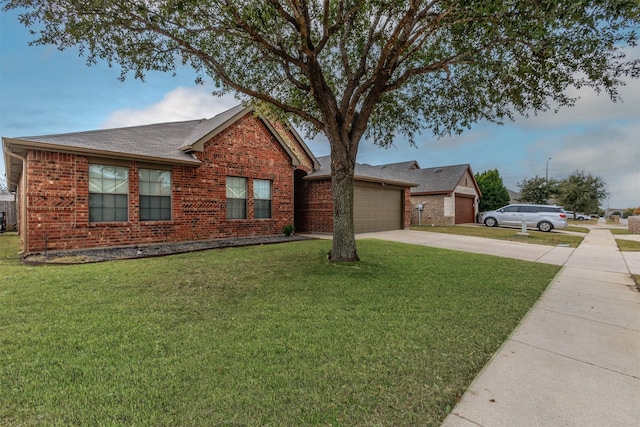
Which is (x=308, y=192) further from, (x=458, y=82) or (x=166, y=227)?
(x=458, y=82)

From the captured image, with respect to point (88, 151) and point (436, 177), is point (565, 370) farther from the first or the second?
point (436, 177)

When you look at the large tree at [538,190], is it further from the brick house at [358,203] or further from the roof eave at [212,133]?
the roof eave at [212,133]

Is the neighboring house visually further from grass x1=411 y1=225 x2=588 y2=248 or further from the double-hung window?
the double-hung window

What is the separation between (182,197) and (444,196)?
761 inches

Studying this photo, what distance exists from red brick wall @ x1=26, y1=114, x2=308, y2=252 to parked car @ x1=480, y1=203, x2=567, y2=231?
590 inches

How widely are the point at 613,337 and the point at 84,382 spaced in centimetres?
532

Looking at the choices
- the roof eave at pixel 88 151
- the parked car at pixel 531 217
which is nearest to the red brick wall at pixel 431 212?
the parked car at pixel 531 217

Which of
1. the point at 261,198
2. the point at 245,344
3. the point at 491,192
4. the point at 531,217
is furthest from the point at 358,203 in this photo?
the point at 491,192

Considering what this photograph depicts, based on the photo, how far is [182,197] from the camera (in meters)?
10.5

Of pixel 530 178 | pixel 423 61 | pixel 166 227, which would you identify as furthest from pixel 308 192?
pixel 530 178

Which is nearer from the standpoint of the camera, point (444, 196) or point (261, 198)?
point (261, 198)

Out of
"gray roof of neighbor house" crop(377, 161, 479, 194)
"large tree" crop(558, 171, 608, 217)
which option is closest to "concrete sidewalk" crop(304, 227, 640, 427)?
"gray roof of neighbor house" crop(377, 161, 479, 194)

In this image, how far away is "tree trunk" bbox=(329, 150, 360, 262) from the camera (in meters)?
7.16

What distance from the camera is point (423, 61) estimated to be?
819cm
